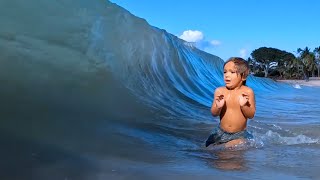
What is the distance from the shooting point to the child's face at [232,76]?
12.8 ft

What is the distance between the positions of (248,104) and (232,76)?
11.1 inches

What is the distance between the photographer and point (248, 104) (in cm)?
387

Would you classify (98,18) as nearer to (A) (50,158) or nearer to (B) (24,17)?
(B) (24,17)

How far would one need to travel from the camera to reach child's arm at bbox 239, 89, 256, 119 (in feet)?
12.6

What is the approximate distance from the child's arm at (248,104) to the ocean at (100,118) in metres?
0.27

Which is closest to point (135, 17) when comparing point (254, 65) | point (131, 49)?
point (131, 49)

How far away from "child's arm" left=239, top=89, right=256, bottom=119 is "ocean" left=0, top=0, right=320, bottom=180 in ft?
0.87

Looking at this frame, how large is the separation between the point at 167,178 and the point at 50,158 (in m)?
0.70

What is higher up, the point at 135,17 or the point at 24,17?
the point at 135,17

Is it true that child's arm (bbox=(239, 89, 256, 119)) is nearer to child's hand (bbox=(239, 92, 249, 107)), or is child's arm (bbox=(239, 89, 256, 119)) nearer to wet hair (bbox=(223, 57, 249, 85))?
child's hand (bbox=(239, 92, 249, 107))

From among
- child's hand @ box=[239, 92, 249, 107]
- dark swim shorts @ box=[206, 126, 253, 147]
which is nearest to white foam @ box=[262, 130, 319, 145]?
dark swim shorts @ box=[206, 126, 253, 147]

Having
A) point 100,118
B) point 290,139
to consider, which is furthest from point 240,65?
point 100,118

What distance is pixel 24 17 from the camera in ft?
18.2

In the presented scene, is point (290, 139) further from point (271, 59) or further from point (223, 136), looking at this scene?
point (271, 59)
